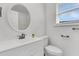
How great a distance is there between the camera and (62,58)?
78cm

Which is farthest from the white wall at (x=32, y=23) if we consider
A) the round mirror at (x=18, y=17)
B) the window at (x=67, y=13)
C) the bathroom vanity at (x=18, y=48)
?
the window at (x=67, y=13)

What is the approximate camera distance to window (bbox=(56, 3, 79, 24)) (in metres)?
2.05

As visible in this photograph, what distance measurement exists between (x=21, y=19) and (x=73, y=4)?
3.52 ft

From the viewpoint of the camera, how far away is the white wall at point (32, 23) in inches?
59.7

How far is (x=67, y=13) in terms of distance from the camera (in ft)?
7.11

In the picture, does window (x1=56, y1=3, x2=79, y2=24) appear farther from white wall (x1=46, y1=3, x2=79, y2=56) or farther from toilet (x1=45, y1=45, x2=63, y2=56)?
toilet (x1=45, y1=45, x2=63, y2=56)

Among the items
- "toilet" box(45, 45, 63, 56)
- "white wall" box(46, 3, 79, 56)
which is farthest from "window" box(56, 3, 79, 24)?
"toilet" box(45, 45, 63, 56)

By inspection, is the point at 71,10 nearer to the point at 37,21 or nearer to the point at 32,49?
the point at 37,21

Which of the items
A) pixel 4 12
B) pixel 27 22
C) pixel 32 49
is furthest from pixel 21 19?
pixel 32 49

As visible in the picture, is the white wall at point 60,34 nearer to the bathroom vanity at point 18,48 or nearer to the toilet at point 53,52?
the toilet at point 53,52

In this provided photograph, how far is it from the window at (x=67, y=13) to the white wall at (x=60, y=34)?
0.12 m

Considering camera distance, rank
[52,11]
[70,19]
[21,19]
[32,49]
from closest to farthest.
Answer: [32,49] → [21,19] → [70,19] → [52,11]

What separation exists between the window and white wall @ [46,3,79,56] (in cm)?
12

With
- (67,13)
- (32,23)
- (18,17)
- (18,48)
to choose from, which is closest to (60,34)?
(67,13)
